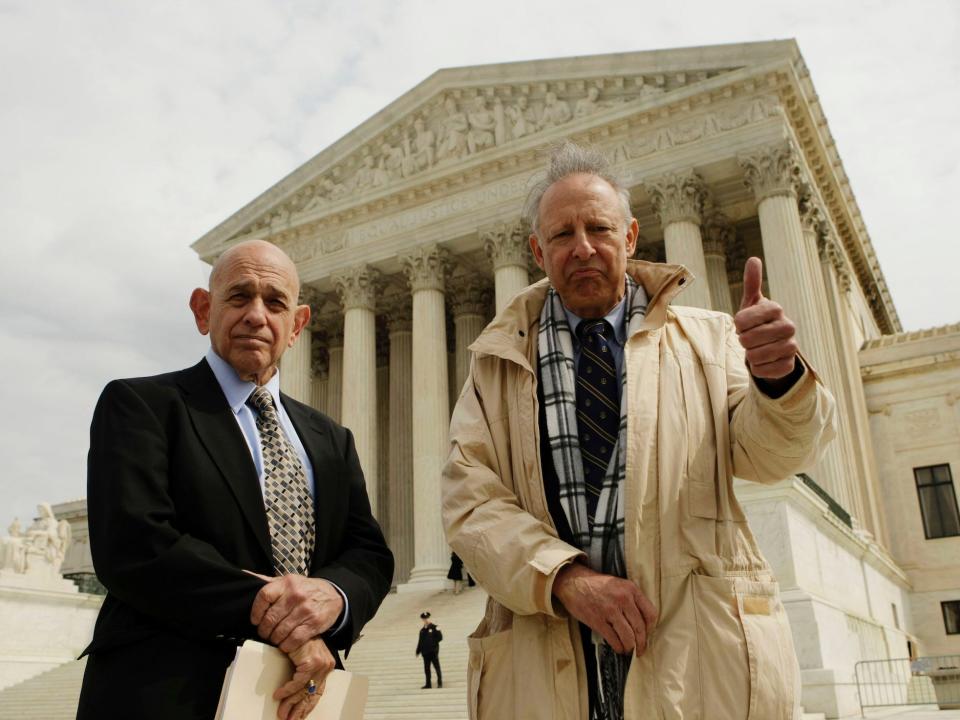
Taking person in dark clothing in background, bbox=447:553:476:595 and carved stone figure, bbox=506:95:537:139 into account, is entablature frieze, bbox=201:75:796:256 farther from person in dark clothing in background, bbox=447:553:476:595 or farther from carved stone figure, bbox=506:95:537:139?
person in dark clothing in background, bbox=447:553:476:595

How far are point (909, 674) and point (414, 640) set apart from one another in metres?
10.8

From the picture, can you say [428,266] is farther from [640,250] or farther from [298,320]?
[298,320]

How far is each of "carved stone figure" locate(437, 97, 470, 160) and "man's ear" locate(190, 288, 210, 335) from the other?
25.9 meters

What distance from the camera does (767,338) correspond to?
243 centimetres

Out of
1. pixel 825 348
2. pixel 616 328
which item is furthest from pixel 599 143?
pixel 616 328

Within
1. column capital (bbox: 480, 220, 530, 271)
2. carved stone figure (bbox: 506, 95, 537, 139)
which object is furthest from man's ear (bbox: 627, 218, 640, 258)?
carved stone figure (bbox: 506, 95, 537, 139)

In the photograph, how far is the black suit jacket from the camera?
2459mm

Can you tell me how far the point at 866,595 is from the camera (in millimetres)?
18594

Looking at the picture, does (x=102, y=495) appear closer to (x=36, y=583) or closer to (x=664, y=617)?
(x=664, y=617)

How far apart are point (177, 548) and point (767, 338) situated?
6.03ft

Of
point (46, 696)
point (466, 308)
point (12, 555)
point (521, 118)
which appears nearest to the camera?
point (46, 696)

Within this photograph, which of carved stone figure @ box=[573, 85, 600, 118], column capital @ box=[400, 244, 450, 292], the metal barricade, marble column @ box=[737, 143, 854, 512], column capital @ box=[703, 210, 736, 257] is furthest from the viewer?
column capital @ box=[400, 244, 450, 292]

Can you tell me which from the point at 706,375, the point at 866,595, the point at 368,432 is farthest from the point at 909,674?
the point at 706,375

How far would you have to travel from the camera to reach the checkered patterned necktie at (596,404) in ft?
9.53
